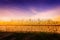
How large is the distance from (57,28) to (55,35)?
0.60 meters

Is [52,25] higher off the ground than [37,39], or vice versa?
[52,25]

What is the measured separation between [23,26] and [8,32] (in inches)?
34.2

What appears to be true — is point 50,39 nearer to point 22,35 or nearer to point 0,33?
point 22,35

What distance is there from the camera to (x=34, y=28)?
30.4 feet

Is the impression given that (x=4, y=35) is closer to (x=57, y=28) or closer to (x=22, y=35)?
(x=22, y=35)

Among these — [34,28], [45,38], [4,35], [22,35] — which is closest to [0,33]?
[4,35]

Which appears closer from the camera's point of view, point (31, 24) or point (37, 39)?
point (37, 39)

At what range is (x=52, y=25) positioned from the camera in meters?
8.90

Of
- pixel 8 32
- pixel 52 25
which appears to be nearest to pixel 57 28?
pixel 52 25

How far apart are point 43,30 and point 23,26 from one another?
1114 mm

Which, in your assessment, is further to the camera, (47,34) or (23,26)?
(23,26)

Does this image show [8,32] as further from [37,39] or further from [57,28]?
[57,28]

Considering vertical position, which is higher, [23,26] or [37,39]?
[23,26]

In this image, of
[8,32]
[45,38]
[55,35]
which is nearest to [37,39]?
[45,38]
